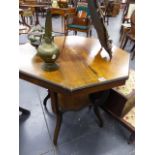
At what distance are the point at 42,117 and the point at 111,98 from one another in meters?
Result: 0.78

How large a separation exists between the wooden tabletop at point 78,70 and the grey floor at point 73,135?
0.70 m

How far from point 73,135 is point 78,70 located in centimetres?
76

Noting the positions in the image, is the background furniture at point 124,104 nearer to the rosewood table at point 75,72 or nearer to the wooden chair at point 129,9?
the rosewood table at point 75,72

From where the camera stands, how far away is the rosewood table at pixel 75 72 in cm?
122

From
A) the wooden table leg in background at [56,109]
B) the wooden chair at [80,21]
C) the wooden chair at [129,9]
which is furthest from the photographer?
the wooden chair at [129,9]

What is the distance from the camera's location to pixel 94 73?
1331 mm

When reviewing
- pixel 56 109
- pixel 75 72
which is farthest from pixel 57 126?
pixel 75 72

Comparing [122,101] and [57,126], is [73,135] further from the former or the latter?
[122,101]

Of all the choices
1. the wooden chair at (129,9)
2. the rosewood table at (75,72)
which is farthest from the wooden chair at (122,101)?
the wooden chair at (129,9)

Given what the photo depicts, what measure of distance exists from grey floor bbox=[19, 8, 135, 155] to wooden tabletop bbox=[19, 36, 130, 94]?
70 centimetres

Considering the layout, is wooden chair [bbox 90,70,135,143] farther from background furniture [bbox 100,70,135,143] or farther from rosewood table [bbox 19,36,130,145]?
rosewood table [bbox 19,36,130,145]

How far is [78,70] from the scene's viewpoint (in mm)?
1356
